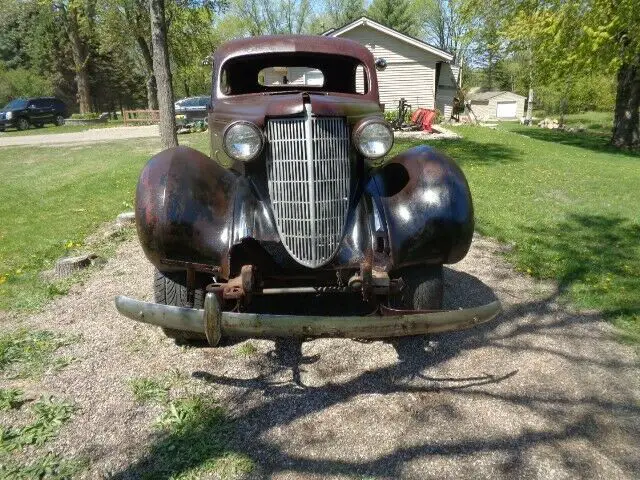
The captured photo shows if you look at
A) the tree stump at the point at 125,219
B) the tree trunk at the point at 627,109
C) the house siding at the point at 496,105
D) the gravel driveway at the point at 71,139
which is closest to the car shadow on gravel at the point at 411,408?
the tree stump at the point at 125,219

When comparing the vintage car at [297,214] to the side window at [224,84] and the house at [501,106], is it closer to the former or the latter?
the side window at [224,84]

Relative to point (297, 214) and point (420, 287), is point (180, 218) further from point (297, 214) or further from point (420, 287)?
point (420, 287)

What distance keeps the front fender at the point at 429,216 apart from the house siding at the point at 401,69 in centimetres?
2066

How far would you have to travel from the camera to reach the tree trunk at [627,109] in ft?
56.3

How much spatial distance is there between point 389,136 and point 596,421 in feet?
6.60

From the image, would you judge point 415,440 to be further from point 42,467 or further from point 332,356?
point 42,467

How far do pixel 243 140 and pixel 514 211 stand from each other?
5736 millimetres

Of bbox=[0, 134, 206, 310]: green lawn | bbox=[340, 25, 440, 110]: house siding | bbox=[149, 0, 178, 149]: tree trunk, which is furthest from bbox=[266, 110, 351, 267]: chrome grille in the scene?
bbox=[340, 25, 440, 110]: house siding

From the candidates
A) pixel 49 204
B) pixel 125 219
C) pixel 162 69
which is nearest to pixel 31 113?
pixel 49 204

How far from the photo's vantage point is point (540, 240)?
609cm

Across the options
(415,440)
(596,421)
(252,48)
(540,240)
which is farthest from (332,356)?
(540,240)

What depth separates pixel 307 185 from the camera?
9.29ft

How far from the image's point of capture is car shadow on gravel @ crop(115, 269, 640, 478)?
238 centimetres

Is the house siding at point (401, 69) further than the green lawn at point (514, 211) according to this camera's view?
Yes
